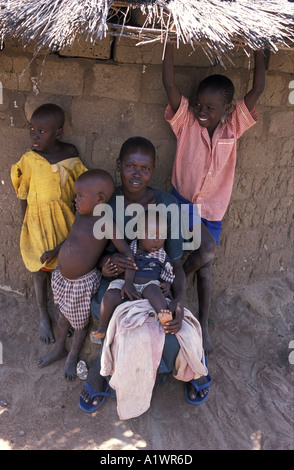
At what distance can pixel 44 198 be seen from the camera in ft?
9.64

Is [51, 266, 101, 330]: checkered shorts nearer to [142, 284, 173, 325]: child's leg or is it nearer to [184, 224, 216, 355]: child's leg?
[142, 284, 173, 325]: child's leg

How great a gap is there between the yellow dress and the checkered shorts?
0.24 metres

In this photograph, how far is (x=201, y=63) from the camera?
3031 mm

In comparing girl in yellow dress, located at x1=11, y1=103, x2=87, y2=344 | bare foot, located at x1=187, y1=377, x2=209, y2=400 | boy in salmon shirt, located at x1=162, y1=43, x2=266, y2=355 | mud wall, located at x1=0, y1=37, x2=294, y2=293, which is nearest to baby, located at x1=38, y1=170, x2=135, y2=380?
girl in yellow dress, located at x1=11, y1=103, x2=87, y2=344

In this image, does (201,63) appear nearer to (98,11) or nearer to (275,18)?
(275,18)

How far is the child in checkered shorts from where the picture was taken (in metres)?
2.55

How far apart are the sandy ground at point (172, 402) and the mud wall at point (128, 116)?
386 mm

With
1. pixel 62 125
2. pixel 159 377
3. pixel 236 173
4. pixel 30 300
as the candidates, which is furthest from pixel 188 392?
pixel 62 125

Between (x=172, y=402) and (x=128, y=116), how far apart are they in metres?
1.85

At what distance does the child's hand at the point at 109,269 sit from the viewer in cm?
266

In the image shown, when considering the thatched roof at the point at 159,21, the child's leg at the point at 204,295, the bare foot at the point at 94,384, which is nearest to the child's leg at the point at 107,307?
the bare foot at the point at 94,384

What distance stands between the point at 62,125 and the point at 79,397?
5.58 ft

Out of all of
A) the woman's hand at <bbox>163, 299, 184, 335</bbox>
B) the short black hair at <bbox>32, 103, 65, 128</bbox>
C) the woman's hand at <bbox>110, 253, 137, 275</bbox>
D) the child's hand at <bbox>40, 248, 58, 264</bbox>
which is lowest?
the woman's hand at <bbox>163, 299, 184, 335</bbox>

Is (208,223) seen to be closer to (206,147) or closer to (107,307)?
(206,147)
